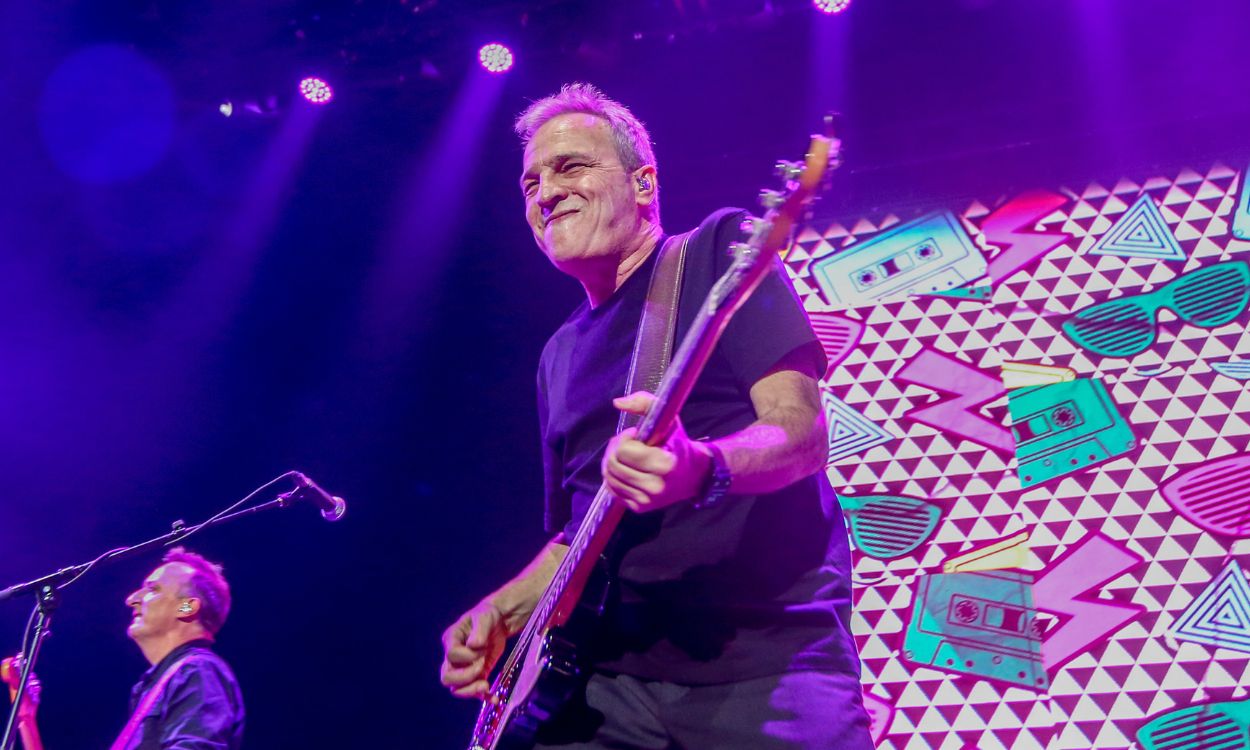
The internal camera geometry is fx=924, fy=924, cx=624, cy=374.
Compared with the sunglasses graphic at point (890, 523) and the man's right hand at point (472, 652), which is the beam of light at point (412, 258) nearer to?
the sunglasses graphic at point (890, 523)

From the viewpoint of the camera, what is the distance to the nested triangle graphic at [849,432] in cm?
425

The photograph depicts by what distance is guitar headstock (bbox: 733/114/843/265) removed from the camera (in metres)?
1.61

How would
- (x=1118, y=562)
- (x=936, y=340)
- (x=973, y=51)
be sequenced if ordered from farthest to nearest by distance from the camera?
(x=973, y=51) → (x=936, y=340) → (x=1118, y=562)

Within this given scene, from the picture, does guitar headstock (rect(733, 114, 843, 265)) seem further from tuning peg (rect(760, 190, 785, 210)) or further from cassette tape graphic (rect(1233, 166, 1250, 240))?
cassette tape graphic (rect(1233, 166, 1250, 240))

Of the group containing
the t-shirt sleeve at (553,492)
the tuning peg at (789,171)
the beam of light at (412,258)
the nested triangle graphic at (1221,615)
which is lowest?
the nested triangle graphic at (1221,615)

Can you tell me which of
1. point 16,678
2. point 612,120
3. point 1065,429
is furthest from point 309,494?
point 1065,429

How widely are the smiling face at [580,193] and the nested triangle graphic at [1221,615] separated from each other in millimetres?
2645

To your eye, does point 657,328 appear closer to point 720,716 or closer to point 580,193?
point 580,193

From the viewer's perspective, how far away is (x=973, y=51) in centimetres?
480

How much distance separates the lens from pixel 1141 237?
423 centimetres

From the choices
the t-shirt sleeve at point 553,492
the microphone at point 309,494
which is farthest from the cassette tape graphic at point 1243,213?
the microphone at point 309,494

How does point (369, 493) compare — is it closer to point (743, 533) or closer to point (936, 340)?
point (936, 340)

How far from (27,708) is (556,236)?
3.96 metres

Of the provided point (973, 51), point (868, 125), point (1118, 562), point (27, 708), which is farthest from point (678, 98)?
point (27, 708)
